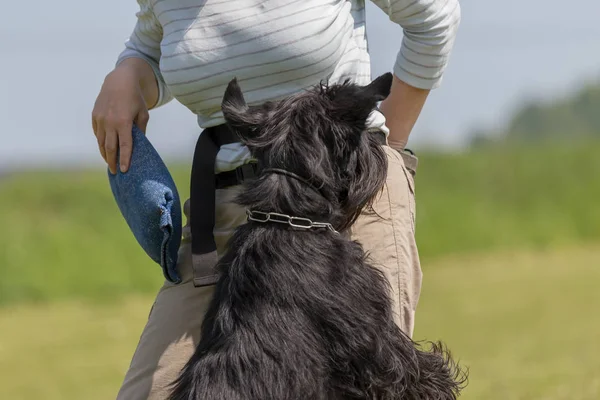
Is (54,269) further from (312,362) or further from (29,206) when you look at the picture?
(312,362)

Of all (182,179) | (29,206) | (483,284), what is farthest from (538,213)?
(29,206)

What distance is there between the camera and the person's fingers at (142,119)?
3.71 m

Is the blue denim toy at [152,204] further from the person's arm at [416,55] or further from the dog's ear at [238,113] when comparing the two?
the person's arm at [416,55]

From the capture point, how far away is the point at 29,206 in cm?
1894

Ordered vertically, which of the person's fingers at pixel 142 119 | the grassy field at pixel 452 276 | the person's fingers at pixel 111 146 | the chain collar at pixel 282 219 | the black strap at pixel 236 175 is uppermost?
the person's fingers at pixel 142 119

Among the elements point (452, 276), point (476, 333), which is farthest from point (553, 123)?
point (476, 333)

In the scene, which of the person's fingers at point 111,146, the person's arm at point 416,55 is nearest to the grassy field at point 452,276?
the person's arm at point 416,55

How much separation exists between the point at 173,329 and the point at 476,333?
7575 millimetres

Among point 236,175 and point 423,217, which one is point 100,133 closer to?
point 236,175

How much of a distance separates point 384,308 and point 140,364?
867mm

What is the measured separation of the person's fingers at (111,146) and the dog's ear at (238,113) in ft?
1.86

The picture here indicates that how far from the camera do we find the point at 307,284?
3041 mm

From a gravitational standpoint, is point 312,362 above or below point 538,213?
above

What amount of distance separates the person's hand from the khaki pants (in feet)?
1.42
